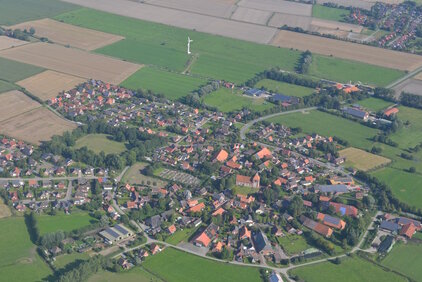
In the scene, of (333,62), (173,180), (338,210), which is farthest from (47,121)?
(333,62)

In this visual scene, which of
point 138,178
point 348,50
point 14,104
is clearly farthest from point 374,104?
point 14,104

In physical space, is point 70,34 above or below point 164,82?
above

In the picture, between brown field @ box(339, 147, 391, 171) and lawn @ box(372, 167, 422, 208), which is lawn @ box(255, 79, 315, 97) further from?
lawn @ box(372, 167, 422, 208)

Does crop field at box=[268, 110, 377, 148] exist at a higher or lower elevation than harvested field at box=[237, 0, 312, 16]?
lower

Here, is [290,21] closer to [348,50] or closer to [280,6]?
[280,6]

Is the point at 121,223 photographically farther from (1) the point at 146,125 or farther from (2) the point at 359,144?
(2) the point at 359,144

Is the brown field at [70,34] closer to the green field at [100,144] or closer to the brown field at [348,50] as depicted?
the brown field at [348,50]

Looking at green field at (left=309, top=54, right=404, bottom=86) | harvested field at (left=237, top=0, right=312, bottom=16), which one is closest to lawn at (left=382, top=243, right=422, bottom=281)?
green field at (left=309, top=54, right=404, bottom=86)
